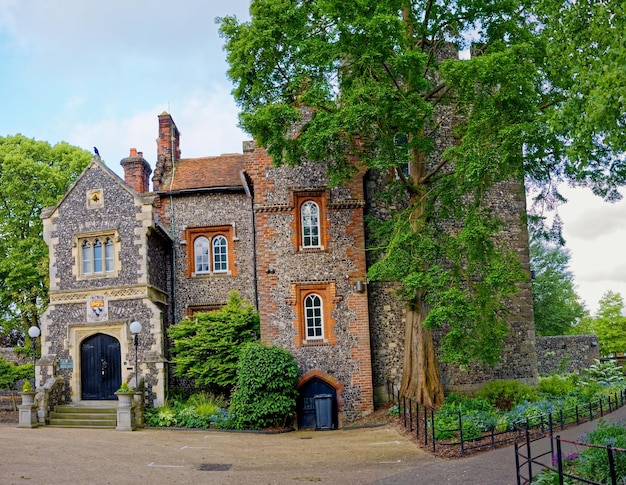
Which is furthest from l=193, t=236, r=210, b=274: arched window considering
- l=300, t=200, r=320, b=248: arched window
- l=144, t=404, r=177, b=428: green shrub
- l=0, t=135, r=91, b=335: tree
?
l=0, t=135, r=91, b=335: tree

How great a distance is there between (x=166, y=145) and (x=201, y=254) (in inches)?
193

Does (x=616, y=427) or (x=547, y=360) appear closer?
(x=616, y=427)

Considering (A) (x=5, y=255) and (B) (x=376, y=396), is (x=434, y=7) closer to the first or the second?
(B) (x=376, y=396)

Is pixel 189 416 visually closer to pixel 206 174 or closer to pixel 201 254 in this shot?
pixel 201 254

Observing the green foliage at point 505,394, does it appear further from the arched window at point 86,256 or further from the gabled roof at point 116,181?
the arched window at point 86,256

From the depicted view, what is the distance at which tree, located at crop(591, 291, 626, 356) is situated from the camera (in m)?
45.8

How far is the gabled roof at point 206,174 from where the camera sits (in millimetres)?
24016

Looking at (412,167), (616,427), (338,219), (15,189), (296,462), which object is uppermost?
(15,189)

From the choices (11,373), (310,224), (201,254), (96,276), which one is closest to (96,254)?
(96,276)

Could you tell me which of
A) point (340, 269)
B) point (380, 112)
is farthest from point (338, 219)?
point (380, 112)

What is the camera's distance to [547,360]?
30672 millimetres

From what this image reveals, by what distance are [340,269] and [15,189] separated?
16.5 metres

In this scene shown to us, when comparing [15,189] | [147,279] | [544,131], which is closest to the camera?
[544,131]

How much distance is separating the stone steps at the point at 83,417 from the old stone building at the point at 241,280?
1.02 metres
